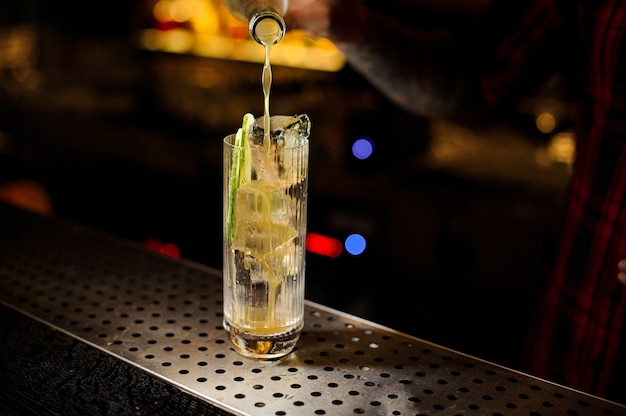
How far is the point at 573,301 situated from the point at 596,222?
0.63ft

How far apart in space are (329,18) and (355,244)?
6.29 feet

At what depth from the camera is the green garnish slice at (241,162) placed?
1.35 m

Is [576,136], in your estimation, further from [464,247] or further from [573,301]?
[464,247]

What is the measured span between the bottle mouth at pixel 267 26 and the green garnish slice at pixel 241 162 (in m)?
0.14

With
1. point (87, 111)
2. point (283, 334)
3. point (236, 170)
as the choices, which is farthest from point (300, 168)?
point (87, 111)

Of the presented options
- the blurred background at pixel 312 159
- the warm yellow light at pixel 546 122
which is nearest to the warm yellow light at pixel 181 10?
the blurred background at pixel 312 159

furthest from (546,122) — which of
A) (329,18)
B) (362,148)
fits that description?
(329,18)

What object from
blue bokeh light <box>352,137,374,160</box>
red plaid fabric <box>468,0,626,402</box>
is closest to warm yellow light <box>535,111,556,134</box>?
blue bokeh light <box>352,137,374,160</box>

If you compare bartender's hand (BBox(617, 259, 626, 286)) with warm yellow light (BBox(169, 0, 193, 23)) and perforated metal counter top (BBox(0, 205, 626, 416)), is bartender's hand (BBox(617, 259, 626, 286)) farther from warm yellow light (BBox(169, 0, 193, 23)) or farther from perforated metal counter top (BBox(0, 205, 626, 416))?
warm yellow light (BBox(169, 0, 193, 23))

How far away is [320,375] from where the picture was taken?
4.56ft

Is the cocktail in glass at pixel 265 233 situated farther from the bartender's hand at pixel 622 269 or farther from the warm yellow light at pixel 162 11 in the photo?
the warm yellow light at pixel 162 11

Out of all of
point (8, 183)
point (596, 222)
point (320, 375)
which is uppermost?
point (596, 222)

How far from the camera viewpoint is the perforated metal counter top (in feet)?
4.30

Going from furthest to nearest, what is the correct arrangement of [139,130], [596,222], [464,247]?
[139,130], [464,247], [596,222]
